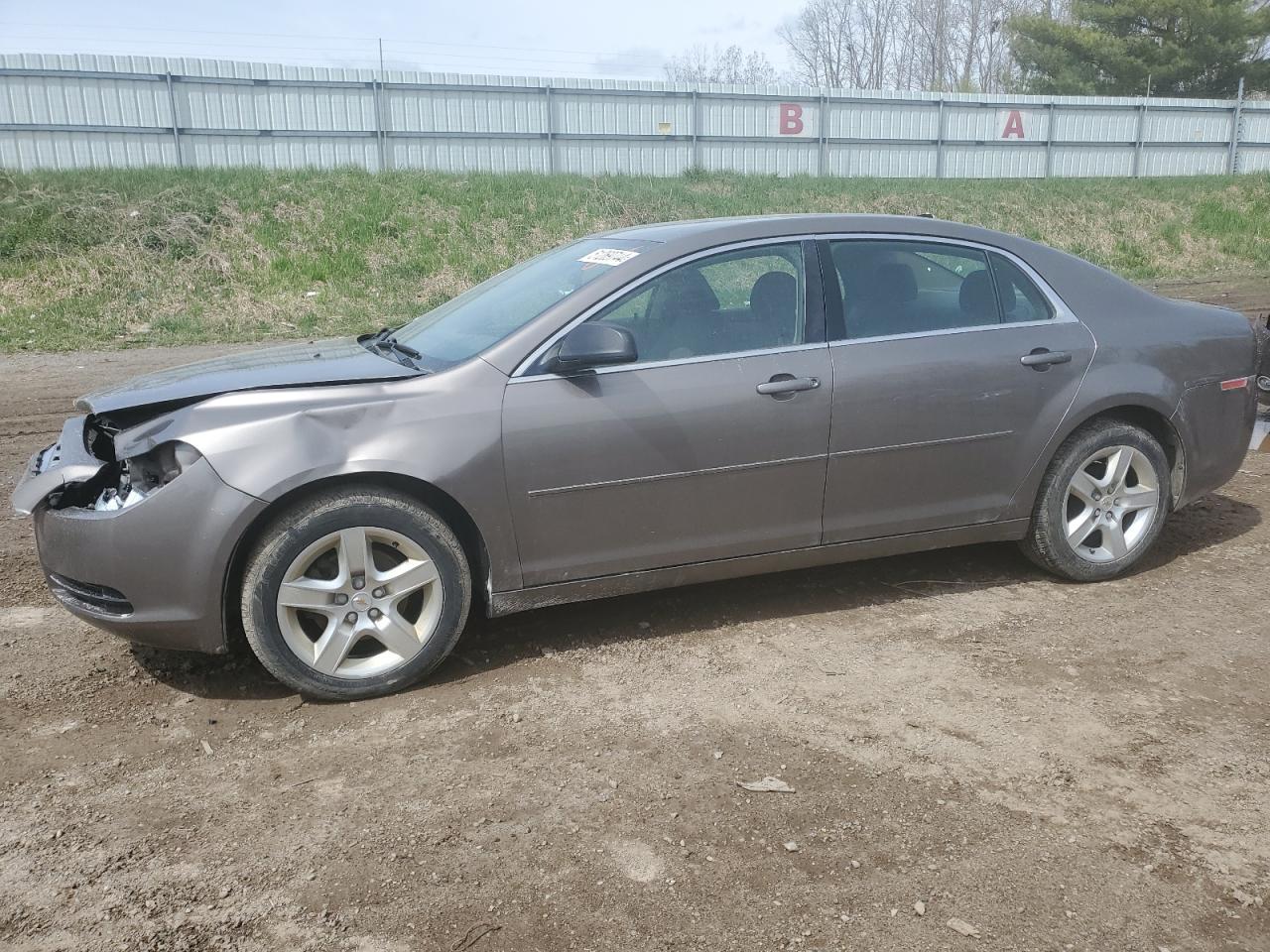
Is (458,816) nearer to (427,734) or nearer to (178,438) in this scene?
(427,734)

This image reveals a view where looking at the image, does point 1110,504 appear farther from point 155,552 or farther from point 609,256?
point 155,552

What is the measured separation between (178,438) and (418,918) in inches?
73.8

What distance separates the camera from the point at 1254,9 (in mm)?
41531

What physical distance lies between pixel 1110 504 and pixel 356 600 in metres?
3.33

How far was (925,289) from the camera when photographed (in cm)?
477

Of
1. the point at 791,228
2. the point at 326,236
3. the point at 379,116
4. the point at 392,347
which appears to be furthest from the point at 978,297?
the point at 379,116

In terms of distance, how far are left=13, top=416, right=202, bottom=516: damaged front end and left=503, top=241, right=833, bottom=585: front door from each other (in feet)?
3.77

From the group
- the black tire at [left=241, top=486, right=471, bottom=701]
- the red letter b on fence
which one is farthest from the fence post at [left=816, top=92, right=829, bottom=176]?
the black tire at [left=241, top=486, right=471, bottom=701]

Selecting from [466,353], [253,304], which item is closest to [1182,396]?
[466,353]

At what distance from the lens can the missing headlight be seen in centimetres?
378

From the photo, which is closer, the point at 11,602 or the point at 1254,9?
the point at 11,602

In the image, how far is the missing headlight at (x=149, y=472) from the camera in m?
3.78

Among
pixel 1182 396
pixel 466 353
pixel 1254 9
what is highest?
pixel 1254 9

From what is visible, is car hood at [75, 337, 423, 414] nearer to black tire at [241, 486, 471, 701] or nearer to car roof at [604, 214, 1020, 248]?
black tire at [241, 486, 471, 701]
